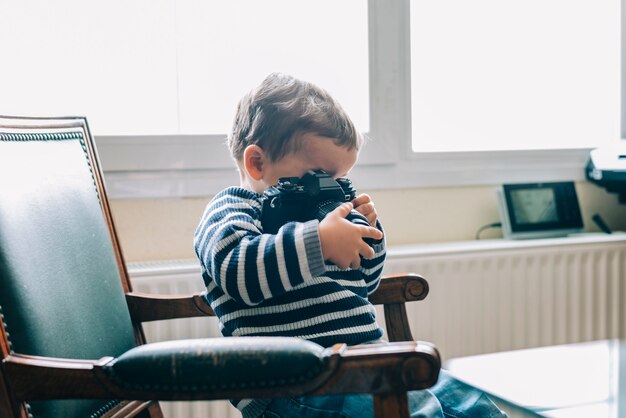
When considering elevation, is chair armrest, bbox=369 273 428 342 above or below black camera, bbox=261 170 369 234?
below

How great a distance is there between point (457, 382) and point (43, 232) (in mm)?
690

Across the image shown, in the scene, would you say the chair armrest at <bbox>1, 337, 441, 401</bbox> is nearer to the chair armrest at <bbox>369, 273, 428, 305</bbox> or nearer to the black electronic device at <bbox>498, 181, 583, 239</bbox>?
the chair armrest at <bbox>369, 273, 428, 305</bbox>

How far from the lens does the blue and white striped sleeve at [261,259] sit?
3.22 ft

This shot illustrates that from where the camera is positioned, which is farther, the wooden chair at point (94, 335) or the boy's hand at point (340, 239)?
the boy's hand at point (340, 239)

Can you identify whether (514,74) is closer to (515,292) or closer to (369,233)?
(515,292)

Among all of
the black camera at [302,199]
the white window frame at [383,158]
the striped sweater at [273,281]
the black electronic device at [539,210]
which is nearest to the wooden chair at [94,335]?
the striped sweater at [273,281]

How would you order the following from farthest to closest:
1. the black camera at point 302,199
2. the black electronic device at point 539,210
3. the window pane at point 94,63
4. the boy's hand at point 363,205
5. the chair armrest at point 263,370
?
the black electronic device at point 539,210, the window pane at point 94,63, the boy's hand at point 363,205, the black camera at point 302,199, the chair armrest at point 263,370

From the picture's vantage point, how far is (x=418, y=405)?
3.32 feet

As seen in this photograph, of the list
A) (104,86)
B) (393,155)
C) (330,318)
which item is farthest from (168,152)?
(330,318)

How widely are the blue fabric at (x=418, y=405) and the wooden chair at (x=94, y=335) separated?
3.8 inches

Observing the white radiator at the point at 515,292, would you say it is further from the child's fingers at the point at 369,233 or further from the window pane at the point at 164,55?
the child's fingers at the point at 369,233

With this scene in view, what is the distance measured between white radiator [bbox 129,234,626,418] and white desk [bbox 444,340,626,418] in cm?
34

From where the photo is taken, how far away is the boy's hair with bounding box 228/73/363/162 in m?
1.13

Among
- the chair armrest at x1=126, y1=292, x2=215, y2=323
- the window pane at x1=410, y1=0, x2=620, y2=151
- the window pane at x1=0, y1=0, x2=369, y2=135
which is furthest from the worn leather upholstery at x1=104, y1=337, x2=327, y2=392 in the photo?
the window pane at x1=410, y1=0, x2=620, y2=151
